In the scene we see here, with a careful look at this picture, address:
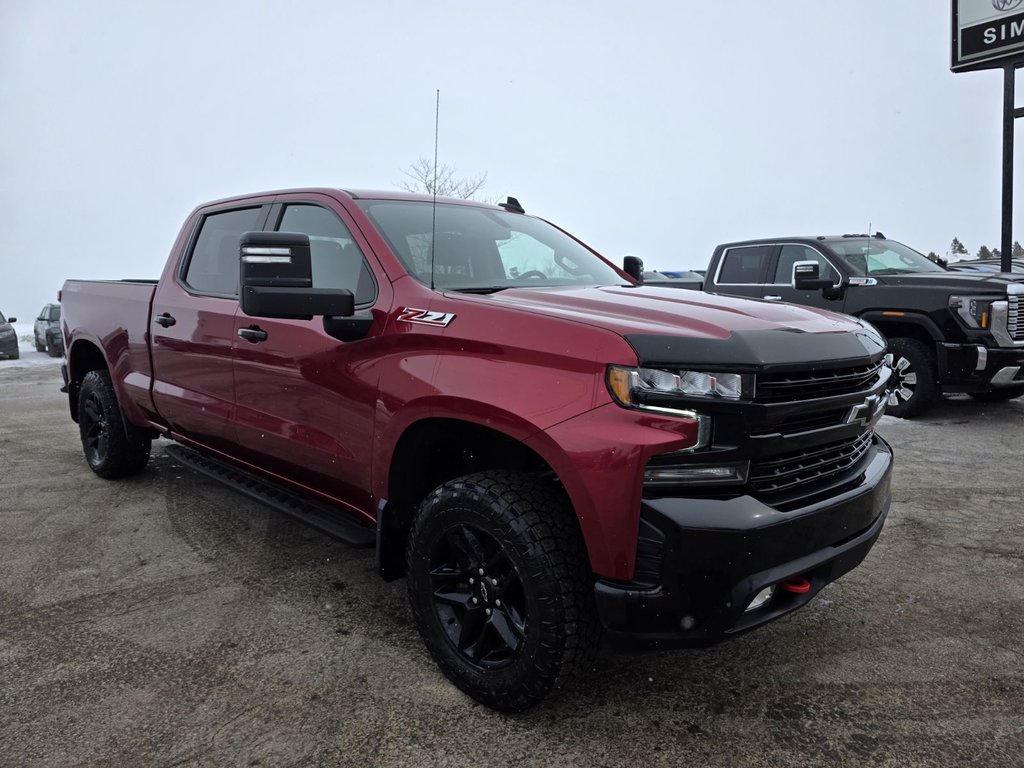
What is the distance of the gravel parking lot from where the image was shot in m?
2.32

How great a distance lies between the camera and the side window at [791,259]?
8383mm

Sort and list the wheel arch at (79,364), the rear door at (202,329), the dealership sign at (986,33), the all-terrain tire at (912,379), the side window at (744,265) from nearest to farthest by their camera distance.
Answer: the rear door at (202,329) < the wheel arch at (79,364) < the all-terrain tire at (912,379) < the side window at (744,265) < the dealership sign at (986,33)

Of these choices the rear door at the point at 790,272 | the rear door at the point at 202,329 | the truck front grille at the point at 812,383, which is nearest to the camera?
the truck front grille at the point at 812,383

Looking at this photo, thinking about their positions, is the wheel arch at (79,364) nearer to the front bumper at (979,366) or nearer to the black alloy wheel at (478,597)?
the black alloy wheel at (478,597)

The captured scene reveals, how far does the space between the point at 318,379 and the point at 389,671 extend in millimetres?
1155

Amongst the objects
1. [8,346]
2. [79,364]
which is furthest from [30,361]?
[79,364]

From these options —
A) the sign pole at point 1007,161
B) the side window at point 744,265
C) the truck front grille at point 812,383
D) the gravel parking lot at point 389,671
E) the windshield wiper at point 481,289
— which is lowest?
the gravel parking lot at point 389,671

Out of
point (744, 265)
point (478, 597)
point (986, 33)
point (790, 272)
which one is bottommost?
point (478, 597)

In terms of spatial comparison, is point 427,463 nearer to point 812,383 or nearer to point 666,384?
point 666,384

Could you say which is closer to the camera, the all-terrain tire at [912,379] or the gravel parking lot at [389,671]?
the gravel parking lot at [389,671]

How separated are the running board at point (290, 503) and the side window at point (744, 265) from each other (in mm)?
6679

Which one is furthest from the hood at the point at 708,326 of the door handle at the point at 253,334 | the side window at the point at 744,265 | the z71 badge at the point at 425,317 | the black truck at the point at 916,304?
the side window at the point at 744,265

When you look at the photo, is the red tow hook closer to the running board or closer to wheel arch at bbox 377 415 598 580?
wheel arch at bbox 377 415 598 580

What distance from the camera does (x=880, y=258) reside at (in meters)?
8.30
